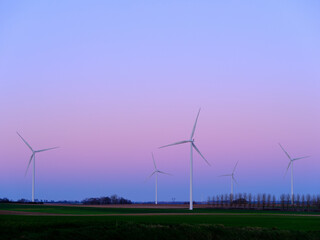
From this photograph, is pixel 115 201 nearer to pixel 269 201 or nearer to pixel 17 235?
pixel 269 201

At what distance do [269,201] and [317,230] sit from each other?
269 ft

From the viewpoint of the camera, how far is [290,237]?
4450 centimetres

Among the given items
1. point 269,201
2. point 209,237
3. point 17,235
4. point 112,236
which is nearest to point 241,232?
point 209,237

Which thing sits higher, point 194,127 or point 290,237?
point 194,127

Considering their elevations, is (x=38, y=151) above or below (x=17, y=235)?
above

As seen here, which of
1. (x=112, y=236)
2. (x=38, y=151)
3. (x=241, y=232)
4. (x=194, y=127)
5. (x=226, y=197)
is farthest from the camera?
(x=226, y=197)

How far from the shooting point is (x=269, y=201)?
129 meters

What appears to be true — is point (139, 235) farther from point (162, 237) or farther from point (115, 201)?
point (115, 201)

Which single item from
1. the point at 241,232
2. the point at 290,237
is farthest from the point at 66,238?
the point at 290,237

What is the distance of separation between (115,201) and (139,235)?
14047 centimetres

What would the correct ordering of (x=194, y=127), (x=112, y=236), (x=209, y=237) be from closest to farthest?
1. (x=112, y=236)
2. (x=209, y=237)
3. (x=194, y=127)

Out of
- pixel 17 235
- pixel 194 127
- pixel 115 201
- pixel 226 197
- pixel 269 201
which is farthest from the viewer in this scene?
pixel 115 201

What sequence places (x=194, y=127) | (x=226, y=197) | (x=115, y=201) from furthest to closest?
(x=115, y=201) < (x=226, y=197) < (x=194, y=127)

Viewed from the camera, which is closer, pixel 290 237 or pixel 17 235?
pixel 17 235
